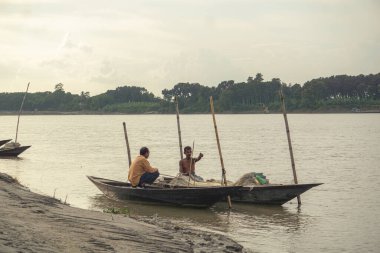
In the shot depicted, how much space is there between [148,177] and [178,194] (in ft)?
3.91

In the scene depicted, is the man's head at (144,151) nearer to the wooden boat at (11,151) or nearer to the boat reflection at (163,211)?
the boat reflection at (163,211)

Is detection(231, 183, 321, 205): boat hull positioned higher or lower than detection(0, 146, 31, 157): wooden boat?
lower

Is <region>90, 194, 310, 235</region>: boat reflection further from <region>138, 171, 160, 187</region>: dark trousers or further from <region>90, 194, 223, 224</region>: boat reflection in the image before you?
<region>138, 171, 160, 187</region>: dark trousers

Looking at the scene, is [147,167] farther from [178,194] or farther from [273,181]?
[273,181]

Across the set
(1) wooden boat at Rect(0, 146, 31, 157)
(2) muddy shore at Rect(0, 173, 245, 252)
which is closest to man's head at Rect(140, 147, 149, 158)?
(2) muddy shore at Rect(0, 173, 245, 252)

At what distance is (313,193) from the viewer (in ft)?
65.5

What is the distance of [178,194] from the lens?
15078 mm

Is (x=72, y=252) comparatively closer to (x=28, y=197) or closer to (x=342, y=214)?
(x=28, y=197)

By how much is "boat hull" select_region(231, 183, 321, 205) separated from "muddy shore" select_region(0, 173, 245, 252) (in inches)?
186

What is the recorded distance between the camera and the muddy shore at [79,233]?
7.42 m

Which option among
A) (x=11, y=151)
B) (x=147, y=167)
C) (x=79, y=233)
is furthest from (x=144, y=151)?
(x=11, y=151)

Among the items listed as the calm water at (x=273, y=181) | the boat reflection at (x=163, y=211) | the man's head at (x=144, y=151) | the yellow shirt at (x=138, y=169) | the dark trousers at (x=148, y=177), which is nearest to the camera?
the calm water at (x=273, y=181)

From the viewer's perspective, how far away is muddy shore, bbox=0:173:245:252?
24.4 feet

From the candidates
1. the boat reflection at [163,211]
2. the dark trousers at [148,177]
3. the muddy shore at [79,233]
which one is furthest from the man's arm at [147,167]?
the muddy shore at [79,233]
